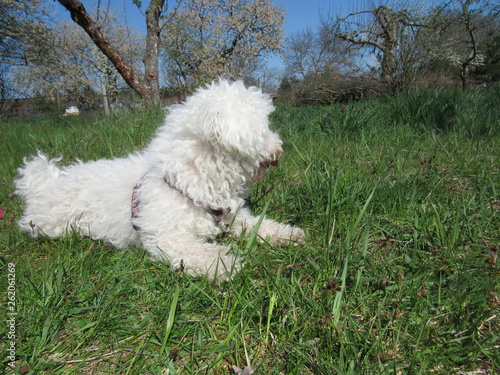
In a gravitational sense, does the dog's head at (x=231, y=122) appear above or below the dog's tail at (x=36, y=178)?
above

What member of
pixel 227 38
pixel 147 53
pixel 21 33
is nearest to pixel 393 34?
pixel 147 53

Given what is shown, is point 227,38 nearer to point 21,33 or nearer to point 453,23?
point 21,33

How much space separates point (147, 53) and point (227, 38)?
80.3 feet

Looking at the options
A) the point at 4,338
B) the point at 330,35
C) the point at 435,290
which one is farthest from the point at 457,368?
the point at 330,35

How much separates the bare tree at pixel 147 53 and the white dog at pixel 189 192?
18.5 feet

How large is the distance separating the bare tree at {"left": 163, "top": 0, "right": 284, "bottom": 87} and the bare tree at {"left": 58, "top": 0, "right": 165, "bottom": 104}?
67.6 feet

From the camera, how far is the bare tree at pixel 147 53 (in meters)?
6.39

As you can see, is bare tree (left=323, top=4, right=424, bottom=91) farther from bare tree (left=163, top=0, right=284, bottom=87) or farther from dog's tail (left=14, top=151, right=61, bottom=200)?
bare tree (left=163, top=0, right=284, bottom=87)

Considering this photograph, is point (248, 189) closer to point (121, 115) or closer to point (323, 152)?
point (323, 152)

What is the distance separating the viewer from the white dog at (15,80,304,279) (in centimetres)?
188

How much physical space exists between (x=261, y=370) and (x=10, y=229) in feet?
8.41

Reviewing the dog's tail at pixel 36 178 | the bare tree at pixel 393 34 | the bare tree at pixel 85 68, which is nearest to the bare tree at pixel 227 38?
the bare tree at pixel 85 68

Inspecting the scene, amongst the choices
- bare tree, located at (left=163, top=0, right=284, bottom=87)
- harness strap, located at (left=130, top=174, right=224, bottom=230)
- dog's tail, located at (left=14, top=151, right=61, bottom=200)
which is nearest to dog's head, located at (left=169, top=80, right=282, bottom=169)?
harness strap, located at (left=130, top=174, right=224, bottom=230)

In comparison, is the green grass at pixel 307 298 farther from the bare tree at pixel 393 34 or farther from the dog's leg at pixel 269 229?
the bare tree at pixel 393 34
